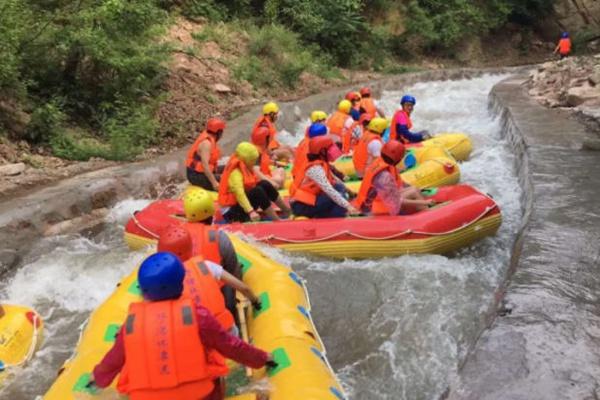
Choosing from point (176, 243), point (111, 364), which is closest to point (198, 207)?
point (176, 243)

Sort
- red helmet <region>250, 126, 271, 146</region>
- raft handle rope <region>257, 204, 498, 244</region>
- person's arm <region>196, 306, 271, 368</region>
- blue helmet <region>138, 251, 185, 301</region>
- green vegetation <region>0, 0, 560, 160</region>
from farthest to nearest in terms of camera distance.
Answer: green vegetation <region>0, 0, 560, 160</region> → red helmet <region>250, 126, 271, 146</region> → raft handle rope <region>257, 204, 498, 244</region> → person's arm <region>196, 306, 271, 368</region> → blue helmet <region>138, 251, 185, 301</region>

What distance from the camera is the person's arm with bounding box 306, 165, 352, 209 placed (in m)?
6.47

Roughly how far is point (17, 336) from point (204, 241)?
168cm

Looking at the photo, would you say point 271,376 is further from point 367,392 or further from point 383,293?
point 383,293

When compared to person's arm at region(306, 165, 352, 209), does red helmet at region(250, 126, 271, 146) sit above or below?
below

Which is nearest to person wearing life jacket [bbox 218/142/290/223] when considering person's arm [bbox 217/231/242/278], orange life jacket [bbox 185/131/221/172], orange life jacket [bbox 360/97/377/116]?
orange life jacket [bbox 185/131/221/172]

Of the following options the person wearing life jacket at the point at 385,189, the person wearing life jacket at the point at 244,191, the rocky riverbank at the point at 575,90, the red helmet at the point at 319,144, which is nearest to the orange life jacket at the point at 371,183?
the person wearing life jacket at the point at 385,189

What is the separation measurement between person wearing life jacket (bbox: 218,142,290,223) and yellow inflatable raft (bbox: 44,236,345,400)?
1.52 m

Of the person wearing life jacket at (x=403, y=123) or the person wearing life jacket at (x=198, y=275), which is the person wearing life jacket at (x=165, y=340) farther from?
the person wearing life jacket at (x=403, y=123)

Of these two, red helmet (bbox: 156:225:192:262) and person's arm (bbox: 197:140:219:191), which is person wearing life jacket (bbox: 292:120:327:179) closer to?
person's arm (bbox: 197:140:219:191)

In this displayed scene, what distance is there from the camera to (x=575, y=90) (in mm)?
11586

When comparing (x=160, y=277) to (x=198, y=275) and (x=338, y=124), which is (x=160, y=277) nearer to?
(x=198, y=275)

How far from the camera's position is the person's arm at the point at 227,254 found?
4.33 metres

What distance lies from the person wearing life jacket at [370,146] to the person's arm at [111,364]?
16.7 ft
